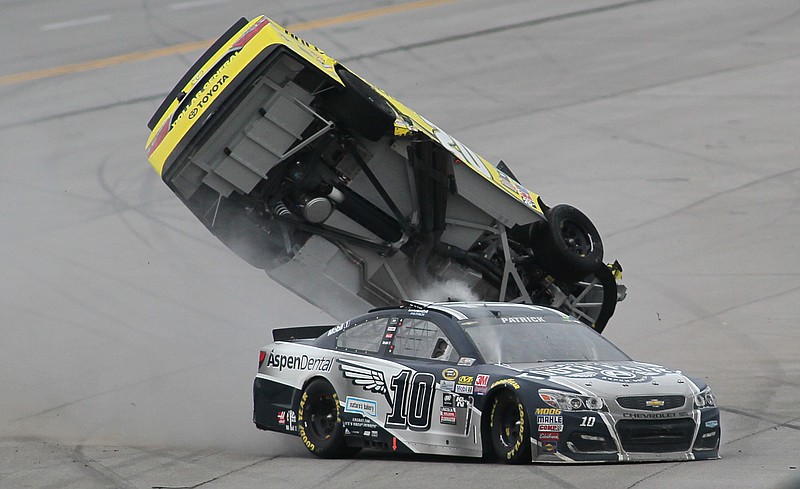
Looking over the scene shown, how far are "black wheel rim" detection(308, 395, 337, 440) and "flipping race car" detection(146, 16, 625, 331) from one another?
2.16 meters

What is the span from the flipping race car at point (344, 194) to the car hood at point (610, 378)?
3.39m

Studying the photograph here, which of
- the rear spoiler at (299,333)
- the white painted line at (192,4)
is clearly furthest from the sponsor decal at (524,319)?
the white painted line at (192,4)

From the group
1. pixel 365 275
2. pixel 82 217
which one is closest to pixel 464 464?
pixel 365 275

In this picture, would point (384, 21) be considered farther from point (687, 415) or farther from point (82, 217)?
point (687, 415)

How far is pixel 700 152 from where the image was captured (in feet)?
71.7

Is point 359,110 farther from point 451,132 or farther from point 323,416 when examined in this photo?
point 451,132

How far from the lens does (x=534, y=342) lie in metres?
9.81

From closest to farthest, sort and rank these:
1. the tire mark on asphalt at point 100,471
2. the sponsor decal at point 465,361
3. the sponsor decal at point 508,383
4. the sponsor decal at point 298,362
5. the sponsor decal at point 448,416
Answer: the sponsor decal at point 508,383
the tire mark on asphalt at point 100,471
the sponsor decal at point 448,416
the sponsor decal at point 465,361
the sponsor decal at point 298,362

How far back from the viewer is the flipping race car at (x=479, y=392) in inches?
342

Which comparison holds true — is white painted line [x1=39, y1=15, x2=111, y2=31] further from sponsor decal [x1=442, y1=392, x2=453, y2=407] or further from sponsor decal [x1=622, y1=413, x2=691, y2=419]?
sponsor decal [x1=622, y1=413, x2=691, y2=419]

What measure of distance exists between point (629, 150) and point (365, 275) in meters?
10.3

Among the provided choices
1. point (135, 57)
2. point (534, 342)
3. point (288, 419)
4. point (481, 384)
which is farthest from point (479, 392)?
point (135, 57)

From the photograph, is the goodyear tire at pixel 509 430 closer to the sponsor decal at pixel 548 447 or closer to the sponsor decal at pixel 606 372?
the sponsor decal at pixel 548 447

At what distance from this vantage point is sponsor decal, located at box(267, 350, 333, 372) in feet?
34.4
